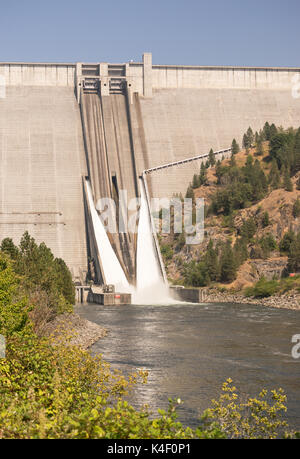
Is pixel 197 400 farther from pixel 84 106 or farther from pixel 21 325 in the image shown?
pixel 84 106

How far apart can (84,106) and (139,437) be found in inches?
3521

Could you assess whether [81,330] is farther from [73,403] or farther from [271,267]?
[271,267]

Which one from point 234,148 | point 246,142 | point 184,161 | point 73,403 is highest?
point 246,142

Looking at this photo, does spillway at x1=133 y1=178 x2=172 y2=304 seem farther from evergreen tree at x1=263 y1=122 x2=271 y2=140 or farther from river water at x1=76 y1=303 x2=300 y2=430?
evergreen tree at x1=263 y1=122 x2=271 y2=140

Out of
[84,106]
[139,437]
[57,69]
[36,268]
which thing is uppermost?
[57,69]

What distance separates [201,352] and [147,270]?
50058 millimetres

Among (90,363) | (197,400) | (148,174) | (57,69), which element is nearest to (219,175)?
(148,174)

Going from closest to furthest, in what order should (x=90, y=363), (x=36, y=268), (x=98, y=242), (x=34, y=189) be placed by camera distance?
(x=90, y=363) → (x=36, y=268) → (x=98, y=242) → (x=34, y=189)

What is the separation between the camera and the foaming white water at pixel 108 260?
261 feet

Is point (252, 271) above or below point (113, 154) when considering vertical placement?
below

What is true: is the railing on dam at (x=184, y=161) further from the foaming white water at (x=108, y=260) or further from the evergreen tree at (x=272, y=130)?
the foaming white water at (x=108, y=260)

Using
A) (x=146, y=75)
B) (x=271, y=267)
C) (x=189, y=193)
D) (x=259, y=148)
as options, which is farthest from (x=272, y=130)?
(x=271, y=267)

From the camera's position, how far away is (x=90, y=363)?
625 inches

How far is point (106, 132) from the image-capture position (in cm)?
9412
